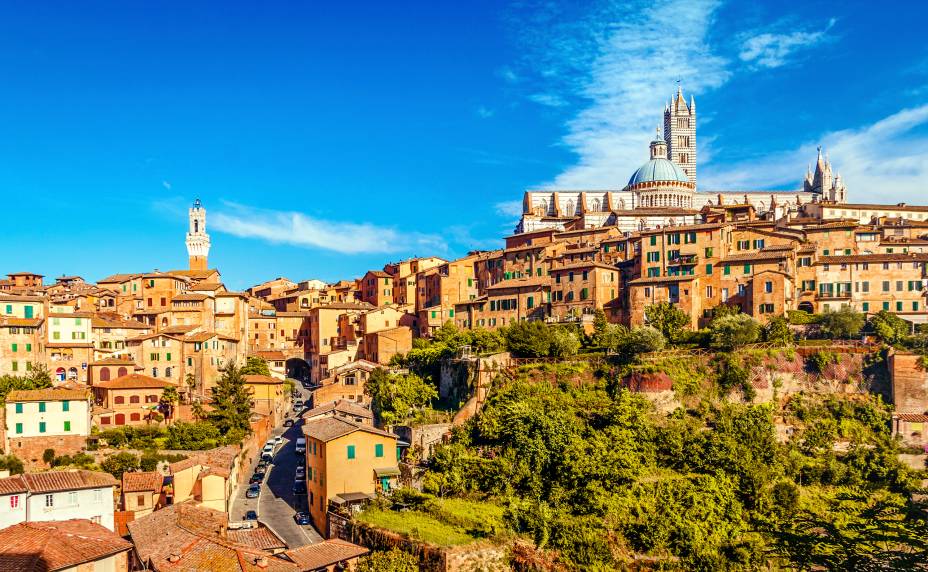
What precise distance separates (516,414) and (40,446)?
90.8 ft

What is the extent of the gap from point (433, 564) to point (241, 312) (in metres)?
44.6

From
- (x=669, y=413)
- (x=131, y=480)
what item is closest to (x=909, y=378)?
(x=669, y=413)

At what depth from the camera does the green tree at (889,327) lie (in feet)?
162

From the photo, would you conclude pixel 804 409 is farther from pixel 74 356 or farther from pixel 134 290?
pixel 134 290

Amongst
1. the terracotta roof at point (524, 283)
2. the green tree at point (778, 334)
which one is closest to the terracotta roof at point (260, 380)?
the terracotta roof at point (524, 283)

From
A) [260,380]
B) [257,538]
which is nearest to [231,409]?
[260,380]

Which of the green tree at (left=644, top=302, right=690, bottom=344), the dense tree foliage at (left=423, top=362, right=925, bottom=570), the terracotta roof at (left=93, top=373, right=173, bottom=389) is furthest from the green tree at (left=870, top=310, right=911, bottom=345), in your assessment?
the terracotta roof at (left=93, top=373, right=173, bottom=389)

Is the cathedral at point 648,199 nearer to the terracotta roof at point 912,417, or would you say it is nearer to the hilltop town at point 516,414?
the hilltop town at point 516,414

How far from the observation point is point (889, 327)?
164 ft

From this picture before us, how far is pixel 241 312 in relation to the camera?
72188 mm

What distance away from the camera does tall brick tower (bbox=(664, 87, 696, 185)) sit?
127125mm

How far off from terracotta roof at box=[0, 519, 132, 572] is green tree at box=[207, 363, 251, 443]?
14.3 metres

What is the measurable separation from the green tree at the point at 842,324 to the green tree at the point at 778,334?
2.97 meters

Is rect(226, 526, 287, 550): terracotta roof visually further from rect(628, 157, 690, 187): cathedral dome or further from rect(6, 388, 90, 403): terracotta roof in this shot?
rect(628, 157, 690, 187): cathedral dome
